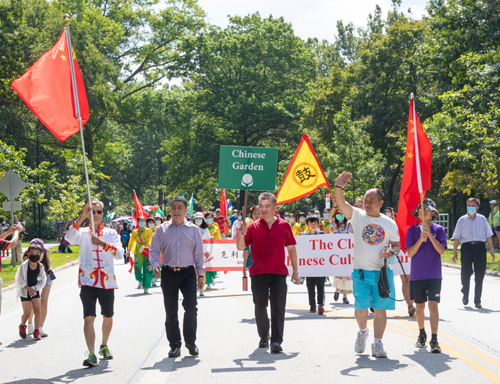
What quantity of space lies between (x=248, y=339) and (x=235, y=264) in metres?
5.80

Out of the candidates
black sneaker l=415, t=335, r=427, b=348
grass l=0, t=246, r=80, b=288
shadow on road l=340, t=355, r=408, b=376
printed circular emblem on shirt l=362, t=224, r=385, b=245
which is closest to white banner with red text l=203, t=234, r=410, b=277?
black sneaker l=415, t=335, r=427, b=348

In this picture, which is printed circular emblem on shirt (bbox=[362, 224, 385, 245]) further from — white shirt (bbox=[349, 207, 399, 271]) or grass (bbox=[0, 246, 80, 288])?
grass (bbox=[0, 246, 80, 288])

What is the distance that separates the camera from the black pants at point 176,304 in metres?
7.75

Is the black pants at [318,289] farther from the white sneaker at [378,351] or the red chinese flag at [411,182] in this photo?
the white sneaker at [378,351]

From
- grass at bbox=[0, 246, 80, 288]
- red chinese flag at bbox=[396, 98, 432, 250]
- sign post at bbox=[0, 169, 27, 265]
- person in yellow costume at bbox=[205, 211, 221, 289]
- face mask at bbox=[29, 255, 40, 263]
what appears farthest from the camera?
sign post at bbox=[0, 169, 27, 265]

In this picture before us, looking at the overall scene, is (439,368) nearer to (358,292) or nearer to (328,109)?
(358,292)

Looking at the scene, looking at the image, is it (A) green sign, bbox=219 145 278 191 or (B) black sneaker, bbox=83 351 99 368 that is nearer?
(B) black sneaker, bbox=83 351 99 368

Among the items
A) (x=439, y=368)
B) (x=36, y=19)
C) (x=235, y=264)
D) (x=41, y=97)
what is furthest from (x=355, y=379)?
(x=36, y=19)

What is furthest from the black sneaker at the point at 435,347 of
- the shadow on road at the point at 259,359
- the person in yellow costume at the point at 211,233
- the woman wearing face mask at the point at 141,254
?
the woman wearing face mask at the point at 141,254

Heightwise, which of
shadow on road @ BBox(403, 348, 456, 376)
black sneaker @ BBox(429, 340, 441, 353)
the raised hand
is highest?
the raised hand

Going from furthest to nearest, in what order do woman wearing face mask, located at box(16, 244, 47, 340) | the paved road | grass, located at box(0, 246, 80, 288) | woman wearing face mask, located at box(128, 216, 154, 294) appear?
grass, located at box(0, 246, 80, 288), woman wearing face mask, located at box(128, 216, 154, 294), woman wearing face mask, located at box(16, 244, 47, 340), the paved road

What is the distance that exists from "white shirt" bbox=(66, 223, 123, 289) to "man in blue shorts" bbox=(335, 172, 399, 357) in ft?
8.87

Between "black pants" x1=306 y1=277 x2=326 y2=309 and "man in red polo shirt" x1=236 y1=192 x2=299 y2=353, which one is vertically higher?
"man in red polo shirt" x1=236 y1=192 x2=299 y2=353

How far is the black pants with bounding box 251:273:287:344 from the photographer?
7.95 m
